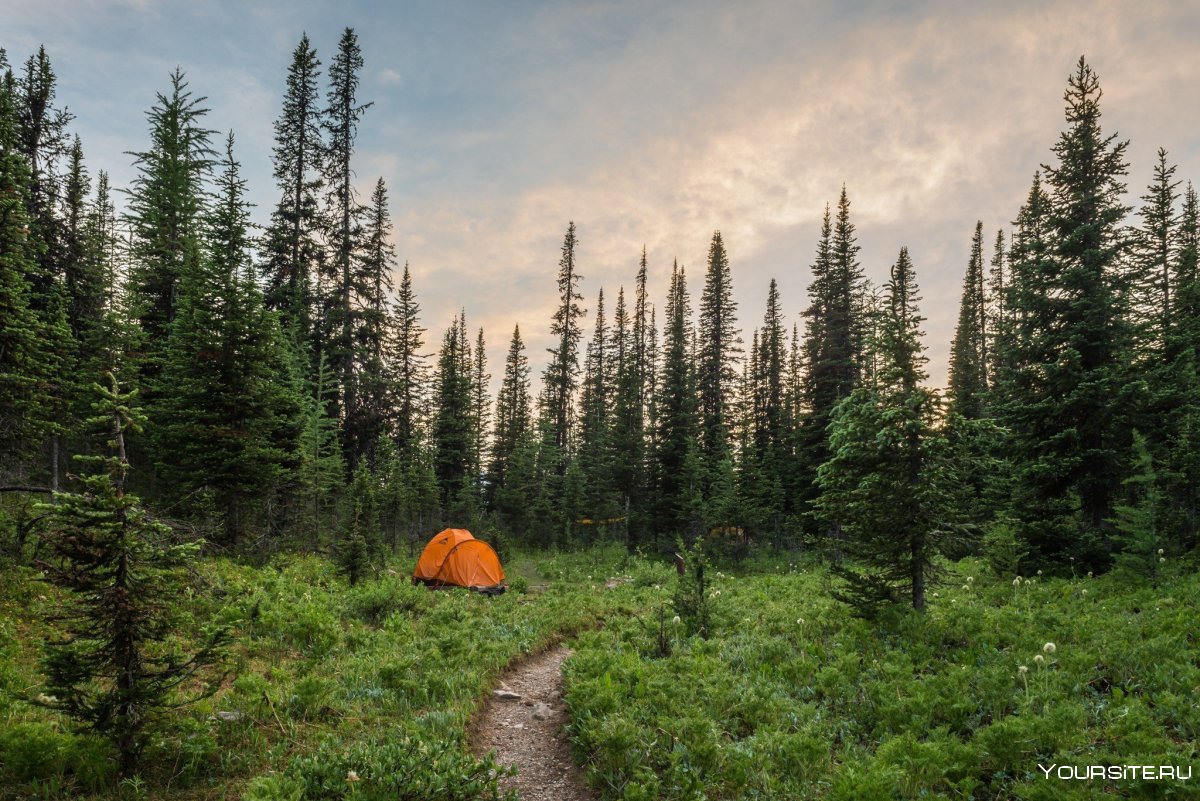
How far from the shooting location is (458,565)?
17.2m

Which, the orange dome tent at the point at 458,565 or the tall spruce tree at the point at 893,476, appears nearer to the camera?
the tall spruce tree at the point at 893,476

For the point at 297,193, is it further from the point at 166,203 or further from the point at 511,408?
the point at 511,408

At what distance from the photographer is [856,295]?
3069cm

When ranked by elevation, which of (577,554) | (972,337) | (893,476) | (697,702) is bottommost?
(577,554)

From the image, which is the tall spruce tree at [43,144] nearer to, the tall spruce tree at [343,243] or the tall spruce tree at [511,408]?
the tall spruce tree at [343,243]

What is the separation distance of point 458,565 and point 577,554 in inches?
558

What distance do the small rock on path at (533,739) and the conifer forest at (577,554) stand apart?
115 millimetres

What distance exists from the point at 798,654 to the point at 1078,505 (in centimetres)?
1130

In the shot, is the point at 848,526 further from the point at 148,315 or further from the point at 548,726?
the point at 148,315

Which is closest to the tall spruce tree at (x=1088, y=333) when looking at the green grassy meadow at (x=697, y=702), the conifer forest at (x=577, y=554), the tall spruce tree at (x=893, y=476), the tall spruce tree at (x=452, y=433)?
the conifer forest at (x=577, y=554)

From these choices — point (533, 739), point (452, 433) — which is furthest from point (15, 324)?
point (452, 433)

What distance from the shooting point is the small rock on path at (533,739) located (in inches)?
244

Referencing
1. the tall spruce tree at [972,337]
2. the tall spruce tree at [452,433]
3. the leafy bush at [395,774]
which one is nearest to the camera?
the leafy bush at [395,774]

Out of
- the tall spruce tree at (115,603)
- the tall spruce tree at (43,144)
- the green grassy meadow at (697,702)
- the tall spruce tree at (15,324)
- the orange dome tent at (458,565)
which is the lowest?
the orange dome tent at (458,565)
